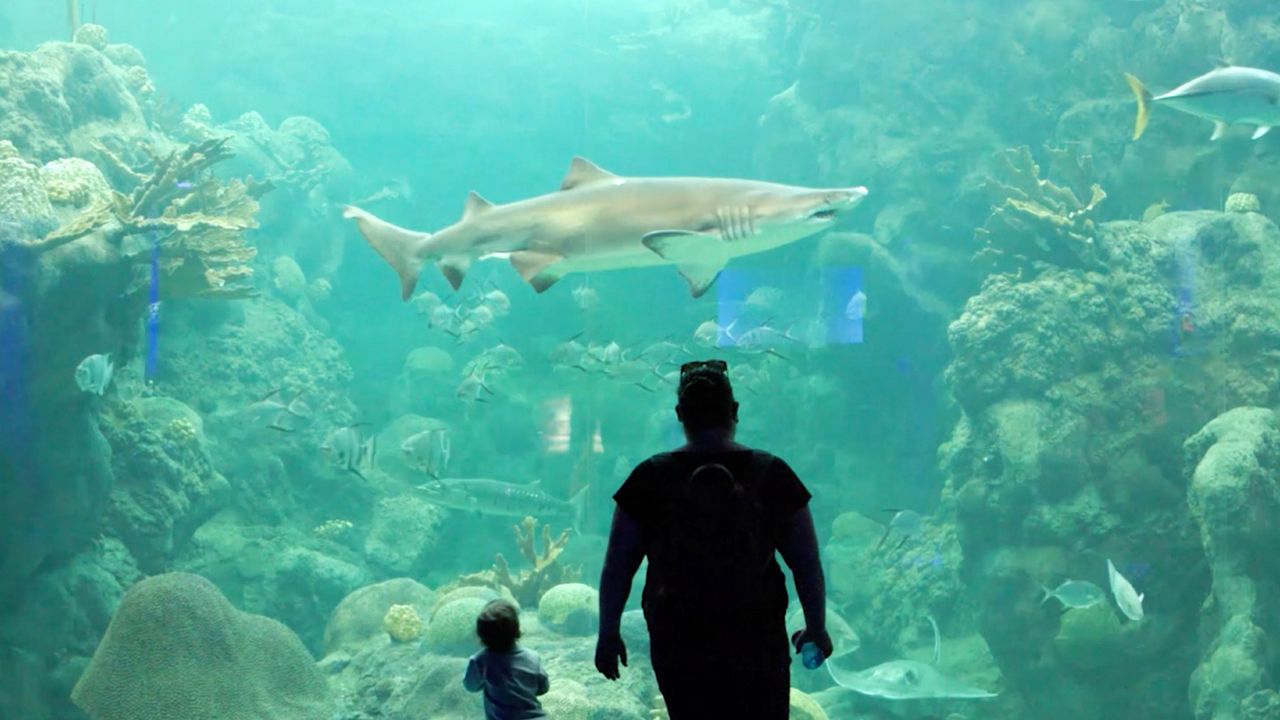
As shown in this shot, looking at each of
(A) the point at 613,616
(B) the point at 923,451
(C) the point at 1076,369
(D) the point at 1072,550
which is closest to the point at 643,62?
(B) the point at 923,451

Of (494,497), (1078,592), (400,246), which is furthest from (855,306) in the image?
(400,246)

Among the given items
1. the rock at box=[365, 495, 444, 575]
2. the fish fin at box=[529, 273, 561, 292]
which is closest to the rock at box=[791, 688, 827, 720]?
the fish fin at box=[529, 273, 561, 292]

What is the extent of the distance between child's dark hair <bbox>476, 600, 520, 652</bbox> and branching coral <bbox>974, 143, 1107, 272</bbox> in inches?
340

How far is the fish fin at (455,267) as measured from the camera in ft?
17.1

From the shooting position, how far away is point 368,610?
28.5 feet

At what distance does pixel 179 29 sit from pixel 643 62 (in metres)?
19.3

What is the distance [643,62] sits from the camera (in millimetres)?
23469

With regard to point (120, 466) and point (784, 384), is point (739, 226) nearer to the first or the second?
point (120, 466)

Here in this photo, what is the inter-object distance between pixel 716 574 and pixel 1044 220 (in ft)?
29.3

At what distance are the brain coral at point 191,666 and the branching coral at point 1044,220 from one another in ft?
29.3

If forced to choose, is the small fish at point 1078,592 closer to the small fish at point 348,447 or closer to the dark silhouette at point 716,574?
the dark silhouette at point 716,574

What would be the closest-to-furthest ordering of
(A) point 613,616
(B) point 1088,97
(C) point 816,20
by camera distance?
(A) point 613,616 → (B) point 1088,97 → (C) point 816,20

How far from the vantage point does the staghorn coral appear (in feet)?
27.5

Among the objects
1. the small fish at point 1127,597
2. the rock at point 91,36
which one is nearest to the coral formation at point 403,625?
the small fish at point 1127,597
